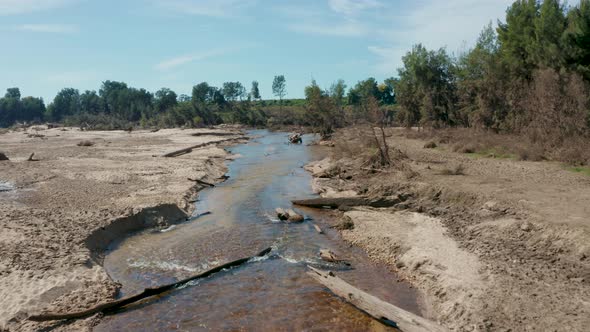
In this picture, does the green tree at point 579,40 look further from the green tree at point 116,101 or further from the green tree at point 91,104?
the green tree at point 91,104

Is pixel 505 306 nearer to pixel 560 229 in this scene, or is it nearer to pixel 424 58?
pixel 560 229

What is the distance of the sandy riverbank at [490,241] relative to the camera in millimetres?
8898

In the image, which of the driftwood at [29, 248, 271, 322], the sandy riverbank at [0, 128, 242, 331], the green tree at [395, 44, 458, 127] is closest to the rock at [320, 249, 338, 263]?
the driftwood at [29, 248, 271, 322]

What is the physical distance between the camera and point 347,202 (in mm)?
19641

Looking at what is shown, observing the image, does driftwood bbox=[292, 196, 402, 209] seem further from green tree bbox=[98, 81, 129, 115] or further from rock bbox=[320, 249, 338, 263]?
green tree bbox=[98, 81, 129, 115]

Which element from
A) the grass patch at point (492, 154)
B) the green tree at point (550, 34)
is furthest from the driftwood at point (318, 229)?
the green tree at point (550, 34)

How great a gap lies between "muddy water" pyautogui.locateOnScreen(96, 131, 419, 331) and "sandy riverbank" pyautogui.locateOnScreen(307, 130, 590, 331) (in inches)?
40.0

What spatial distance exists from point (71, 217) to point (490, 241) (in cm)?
1469

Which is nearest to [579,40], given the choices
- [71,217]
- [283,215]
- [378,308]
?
[283,215]

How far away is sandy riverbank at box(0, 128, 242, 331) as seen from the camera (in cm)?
1027

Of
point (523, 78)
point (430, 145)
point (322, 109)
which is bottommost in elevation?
point (430, 145)

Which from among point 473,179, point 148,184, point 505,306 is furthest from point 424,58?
point 505,306

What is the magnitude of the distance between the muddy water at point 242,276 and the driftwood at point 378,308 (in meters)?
0.22

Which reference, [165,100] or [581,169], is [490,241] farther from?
[165,100]
